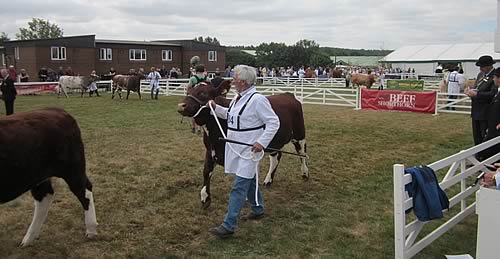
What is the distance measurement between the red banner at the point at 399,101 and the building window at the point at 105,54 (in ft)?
107

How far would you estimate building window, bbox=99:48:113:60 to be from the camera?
148 ft

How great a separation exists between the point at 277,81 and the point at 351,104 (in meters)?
17.2

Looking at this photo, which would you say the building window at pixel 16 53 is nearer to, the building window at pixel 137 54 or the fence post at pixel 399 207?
the building window at pixel 137 54

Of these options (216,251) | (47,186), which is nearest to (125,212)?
(47,186)

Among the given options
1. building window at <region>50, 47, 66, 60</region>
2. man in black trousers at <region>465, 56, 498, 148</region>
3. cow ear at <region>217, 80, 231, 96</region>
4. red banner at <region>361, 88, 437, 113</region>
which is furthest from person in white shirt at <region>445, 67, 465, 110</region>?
building window at <region>50, 47, 66, 60</region>

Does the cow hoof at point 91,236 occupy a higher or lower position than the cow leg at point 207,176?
lower

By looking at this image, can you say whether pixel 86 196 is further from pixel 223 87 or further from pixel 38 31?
pixel 38 31

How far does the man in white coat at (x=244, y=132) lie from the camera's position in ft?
17.4

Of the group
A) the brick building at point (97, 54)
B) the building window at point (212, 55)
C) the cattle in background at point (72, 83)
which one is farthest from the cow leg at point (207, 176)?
the building window at point (212, 55)

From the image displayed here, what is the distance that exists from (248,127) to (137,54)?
145 ft

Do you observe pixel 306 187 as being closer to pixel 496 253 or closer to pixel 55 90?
pixel 496 253

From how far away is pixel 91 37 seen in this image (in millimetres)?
43688

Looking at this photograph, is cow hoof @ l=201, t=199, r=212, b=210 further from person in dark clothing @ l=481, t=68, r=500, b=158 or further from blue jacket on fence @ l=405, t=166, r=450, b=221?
person in dark clothing @ l=481, t=68, r=500, b=158

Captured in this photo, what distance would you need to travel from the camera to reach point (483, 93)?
24.6ft
